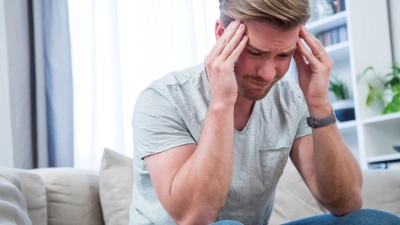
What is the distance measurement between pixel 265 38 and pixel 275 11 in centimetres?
6

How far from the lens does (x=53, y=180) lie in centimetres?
194

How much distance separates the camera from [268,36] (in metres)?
1.34

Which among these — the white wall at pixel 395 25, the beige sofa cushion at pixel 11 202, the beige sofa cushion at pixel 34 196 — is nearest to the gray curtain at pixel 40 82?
the beige sofa cushion at pixel 34 196

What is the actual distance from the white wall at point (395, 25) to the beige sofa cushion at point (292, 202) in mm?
1427

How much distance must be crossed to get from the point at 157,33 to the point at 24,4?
30.7 inches

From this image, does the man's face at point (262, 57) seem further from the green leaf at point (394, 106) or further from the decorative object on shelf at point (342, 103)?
the decorative object on shelf at point (342, 103)

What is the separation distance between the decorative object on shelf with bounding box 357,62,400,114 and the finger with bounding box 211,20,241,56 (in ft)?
6.53

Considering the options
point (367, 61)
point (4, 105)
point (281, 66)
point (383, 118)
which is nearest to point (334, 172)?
point (281, 66)

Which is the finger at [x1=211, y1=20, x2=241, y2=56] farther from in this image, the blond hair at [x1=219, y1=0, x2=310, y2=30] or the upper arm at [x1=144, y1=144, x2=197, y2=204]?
the upper arm at [x1=144, y1=144, x2=197, y2=204]

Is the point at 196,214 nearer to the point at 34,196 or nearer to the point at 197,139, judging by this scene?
the point at 197,139

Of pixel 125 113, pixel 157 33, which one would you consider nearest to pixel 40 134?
pixel 125 113

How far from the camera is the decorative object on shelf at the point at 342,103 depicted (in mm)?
3455

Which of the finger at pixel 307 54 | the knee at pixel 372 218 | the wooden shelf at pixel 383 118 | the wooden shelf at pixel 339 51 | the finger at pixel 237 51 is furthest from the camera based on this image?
the wooden shelf at pixel 339 51

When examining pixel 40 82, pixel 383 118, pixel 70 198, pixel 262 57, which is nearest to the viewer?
pixel 262 57
